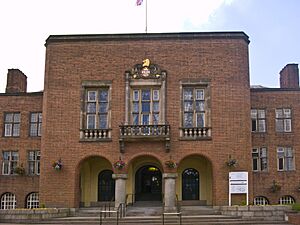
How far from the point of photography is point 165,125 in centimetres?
2436

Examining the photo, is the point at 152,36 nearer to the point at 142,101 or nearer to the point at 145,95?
the point at 145,95

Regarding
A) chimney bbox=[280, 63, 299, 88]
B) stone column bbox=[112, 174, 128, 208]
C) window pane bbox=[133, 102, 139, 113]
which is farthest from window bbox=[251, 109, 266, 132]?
stone column bbox=[112, 174, 128, 208]

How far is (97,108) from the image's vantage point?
25.5 meters

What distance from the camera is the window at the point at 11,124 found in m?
28.4

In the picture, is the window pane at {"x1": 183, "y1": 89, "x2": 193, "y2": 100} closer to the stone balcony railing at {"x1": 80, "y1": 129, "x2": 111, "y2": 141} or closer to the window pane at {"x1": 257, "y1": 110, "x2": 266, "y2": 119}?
the stone balcony railing at {"x1": 80, "y1": 129, "x2": 111, "y2": 141}

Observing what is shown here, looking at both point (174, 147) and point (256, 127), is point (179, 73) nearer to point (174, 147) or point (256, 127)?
point (174, 147)

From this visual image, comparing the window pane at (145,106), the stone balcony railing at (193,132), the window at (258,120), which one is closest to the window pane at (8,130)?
the window pane at (145,106)

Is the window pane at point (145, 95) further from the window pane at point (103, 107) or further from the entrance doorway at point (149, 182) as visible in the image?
the entrance doorway at point (149, 182)

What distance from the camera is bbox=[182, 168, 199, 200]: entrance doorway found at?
26438 millimetres

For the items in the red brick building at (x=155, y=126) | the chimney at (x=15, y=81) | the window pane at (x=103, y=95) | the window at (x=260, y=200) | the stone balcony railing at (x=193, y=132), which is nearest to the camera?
the red brick building at (x=155, y=126)

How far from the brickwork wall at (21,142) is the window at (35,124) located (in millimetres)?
239

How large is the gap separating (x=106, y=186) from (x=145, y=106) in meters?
5.45

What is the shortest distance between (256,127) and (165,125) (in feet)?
21.1

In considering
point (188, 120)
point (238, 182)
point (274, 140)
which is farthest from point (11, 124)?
point (274, 140)
